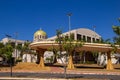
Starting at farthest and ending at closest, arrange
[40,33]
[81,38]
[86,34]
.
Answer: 1. [86,34]
2. [40,33]
3. [81,38]

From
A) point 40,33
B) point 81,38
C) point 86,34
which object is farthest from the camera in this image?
point 86,34

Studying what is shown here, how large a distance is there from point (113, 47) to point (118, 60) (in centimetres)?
3791

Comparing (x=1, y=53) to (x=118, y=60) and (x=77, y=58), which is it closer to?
(x=77, y=58)

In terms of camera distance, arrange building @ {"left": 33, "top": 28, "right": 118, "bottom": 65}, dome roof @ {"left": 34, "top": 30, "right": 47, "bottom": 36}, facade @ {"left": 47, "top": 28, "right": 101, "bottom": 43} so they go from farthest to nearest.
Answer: dome roof @ {"left": 34, "top": 30, "right": 47, "bottom": 36} < facade @ {"left": 47, "top": 28, "right": 101, "bottom": 43} < building @ {"left": 33, "top": 28, "right": 118, "bottom": 65}

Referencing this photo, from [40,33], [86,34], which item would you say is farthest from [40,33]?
[86,34]

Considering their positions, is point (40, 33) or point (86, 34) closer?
point (40, 33)

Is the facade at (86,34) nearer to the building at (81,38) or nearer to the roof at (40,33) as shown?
the building at (81,38)

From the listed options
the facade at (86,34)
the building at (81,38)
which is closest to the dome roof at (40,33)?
the building at (81,38)

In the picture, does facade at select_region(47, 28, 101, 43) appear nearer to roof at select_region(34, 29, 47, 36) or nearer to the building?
the building

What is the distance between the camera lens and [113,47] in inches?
1884

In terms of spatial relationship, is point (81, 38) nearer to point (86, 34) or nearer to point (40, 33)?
point (86, 34)

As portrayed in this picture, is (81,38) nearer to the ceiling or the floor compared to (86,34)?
nearer to the floor

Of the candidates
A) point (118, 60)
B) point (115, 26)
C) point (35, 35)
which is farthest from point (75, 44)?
point (35, 35)

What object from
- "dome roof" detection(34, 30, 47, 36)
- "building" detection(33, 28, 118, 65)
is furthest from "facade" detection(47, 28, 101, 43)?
"dome roof" detection(34, 30, 47, 36)
